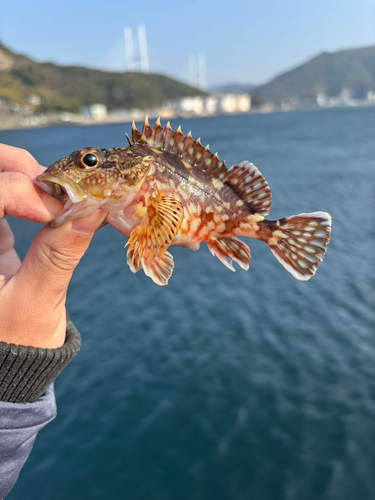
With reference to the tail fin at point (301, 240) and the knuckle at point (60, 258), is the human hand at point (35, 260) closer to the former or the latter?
the knuckle at point (60, 258)

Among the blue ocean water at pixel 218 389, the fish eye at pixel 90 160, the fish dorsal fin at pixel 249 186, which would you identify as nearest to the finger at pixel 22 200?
the fish eye at pixel 90 160

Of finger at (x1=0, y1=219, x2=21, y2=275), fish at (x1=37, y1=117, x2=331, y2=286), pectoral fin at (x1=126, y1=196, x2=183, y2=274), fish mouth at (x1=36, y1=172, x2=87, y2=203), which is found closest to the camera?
fish mouth at (x1=36, y1=172, x2=87, y2=203)

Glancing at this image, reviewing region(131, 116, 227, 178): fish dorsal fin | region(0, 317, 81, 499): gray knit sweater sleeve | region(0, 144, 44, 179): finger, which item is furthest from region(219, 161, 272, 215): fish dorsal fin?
region(0, 317, 81, 499): gray knit sweater sleeve

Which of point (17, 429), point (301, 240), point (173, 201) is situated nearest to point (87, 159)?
point (173, 201)

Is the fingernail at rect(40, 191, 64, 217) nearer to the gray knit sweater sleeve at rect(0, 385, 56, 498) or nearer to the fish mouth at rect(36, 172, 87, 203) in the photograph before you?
the fish mouth at rect(36, 172, 87, 203)

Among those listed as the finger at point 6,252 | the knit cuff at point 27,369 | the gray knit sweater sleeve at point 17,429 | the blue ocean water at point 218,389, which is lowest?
the blue ocean water at point 218,389
